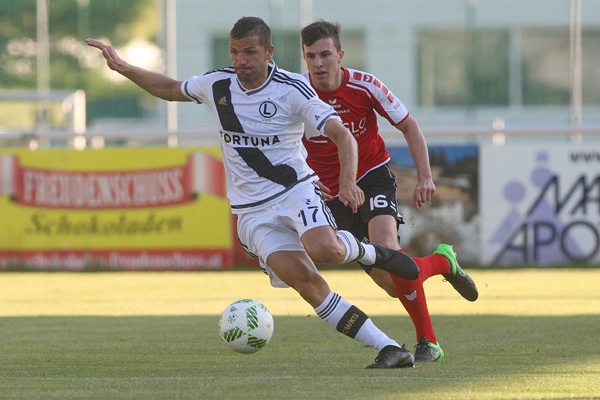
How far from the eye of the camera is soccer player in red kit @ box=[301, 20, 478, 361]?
6781 millimetres

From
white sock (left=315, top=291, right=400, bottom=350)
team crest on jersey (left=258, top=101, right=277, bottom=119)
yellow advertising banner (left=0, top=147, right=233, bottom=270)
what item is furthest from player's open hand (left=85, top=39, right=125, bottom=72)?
yellow advertising banner (left=0, top=147, right=233, bottom=270)

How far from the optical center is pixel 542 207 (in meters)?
15.0

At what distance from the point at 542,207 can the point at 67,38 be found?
44.6 feet

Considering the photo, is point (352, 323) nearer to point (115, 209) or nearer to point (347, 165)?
point (347, 165)

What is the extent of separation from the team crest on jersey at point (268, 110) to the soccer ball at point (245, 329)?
1244mm

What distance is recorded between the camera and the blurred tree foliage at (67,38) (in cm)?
2166

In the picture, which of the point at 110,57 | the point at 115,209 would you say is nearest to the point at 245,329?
the point at 110,57

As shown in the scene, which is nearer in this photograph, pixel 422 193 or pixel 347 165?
pixel 347 165

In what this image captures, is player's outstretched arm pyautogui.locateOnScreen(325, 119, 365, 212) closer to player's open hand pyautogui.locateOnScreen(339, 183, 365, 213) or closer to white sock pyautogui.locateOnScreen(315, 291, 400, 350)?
player's open hand pyautogui.locateOnScreen(339, 183, 365, 213)

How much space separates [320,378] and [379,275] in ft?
5.46

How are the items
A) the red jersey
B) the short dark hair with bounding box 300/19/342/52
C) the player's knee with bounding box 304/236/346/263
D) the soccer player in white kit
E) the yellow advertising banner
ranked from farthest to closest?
the yellow advertising banner → the red jersey → the short dark hair with bounding box 300/19/342/52 → the soccer player in white kit → the player's knee with bounding box 304/236/346/263

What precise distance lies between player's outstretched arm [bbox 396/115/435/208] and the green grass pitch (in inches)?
40.9

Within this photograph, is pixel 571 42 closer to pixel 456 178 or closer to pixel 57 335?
pixel 456 178

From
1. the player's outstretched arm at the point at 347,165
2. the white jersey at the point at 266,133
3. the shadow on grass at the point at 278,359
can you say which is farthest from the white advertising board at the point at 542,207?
the player's outstretched arm at the point at 347,165
